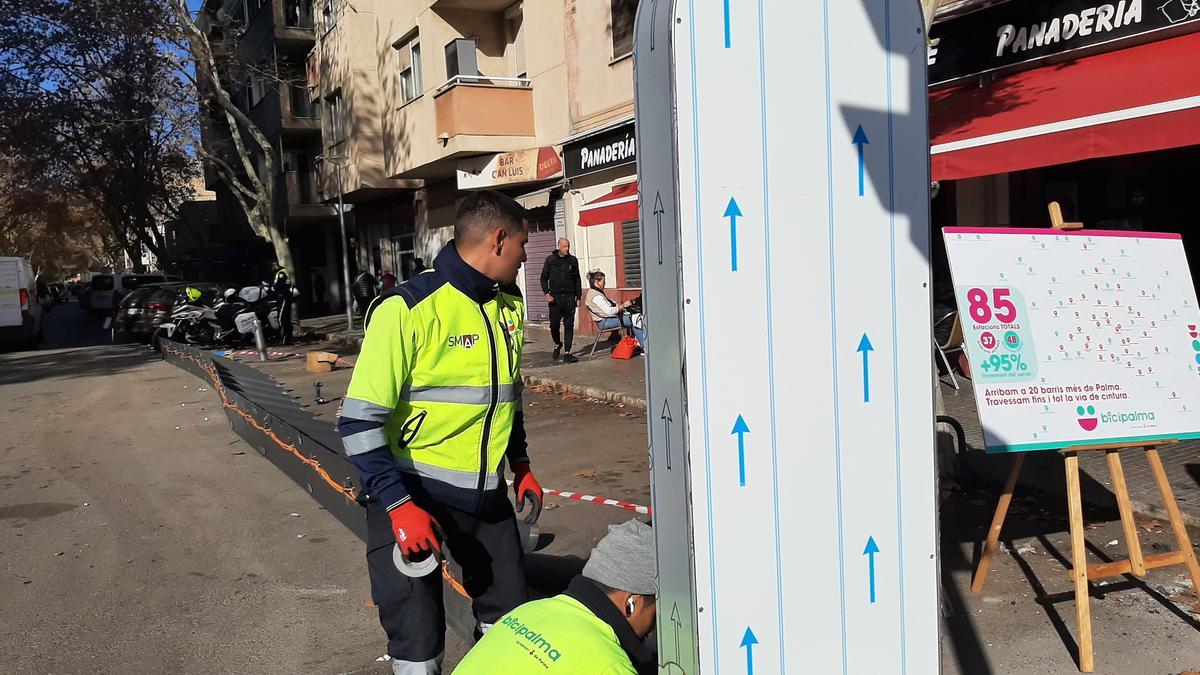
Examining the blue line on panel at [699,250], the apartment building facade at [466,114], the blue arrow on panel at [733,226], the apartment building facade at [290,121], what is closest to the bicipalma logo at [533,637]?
the blue line on panel at [699,250]

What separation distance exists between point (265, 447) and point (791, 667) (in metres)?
7.11

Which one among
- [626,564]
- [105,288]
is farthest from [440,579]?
[105,288]

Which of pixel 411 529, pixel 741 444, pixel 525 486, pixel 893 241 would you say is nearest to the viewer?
pixel 741 444

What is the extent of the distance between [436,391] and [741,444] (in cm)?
119

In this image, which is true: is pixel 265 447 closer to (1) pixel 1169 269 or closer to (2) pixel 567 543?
(2) pixel 567 543

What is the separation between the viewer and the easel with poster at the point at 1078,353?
3.61 m

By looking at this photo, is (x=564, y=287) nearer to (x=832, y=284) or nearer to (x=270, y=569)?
(x=270, y=569)

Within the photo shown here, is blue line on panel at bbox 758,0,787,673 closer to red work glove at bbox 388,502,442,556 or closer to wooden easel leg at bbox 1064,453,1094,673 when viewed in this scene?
red work glove at bbox 388,502,442,556

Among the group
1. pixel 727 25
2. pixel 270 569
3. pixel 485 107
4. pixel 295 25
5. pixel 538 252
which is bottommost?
pixel 270 569

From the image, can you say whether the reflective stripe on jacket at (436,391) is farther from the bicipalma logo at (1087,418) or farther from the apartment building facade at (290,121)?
the apartment building facade at (290,121)

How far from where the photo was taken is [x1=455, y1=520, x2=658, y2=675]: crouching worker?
1.72m

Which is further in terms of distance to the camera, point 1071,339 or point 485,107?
point 485,107

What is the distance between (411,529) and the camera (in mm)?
2471

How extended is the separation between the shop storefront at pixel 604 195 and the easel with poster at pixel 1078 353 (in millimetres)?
11096
